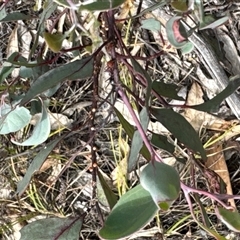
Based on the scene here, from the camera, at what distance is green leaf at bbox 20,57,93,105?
594 millimetres

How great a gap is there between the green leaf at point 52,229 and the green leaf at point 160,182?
0.85 feet

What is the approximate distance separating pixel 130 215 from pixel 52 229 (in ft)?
0.74

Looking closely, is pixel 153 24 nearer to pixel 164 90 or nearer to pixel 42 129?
pixel 164 90

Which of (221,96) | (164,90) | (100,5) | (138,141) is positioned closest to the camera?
(100,5)

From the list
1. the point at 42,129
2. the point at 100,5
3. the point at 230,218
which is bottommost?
Answer: the point at 230,218

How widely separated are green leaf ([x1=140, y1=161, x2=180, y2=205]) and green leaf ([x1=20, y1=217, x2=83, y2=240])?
258mm

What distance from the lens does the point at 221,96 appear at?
712 millimetres

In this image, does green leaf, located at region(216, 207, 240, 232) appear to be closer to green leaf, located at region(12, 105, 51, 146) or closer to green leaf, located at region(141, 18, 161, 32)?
green leaf, located at region(12, 105, 51, 146)

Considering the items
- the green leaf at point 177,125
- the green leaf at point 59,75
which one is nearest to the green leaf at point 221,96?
the green leaf at point 177,125

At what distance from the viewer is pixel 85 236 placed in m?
1.28

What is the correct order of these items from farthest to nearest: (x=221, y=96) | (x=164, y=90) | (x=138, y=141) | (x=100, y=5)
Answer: (x=164, y=90) < (x=221, y=96) < (x=138, y=141) < (x=100, y=5)

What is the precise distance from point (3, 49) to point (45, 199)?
41 cm

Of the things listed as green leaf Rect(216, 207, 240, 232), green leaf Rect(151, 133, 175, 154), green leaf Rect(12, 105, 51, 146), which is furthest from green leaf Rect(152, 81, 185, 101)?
green leaf Rect(216, 207, 240, 232)

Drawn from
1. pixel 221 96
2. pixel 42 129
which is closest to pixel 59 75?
pixel 42 129
